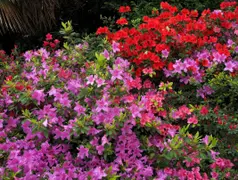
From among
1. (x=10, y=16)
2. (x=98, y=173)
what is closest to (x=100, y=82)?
(x=98, y=173)

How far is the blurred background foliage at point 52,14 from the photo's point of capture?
12.7ft

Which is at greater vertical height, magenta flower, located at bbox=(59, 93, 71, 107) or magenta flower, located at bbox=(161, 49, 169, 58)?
magenta flower, located at bbox=(59, 93, 71, 107)

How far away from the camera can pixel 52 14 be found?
→ 13.7 feet

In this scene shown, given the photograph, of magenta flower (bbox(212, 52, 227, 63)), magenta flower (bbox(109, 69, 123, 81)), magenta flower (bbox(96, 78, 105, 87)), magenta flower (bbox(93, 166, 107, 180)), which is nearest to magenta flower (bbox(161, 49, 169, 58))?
magenta flower (bbox(212, 52, 227, 63))

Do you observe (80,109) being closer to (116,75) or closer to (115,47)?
(116,75)

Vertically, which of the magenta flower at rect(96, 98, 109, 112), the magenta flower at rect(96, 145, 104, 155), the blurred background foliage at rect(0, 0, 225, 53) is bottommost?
the blurred background foliage at rect(0, 0, 225, 53)

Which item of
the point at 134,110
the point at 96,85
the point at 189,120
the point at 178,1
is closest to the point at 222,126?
the point at 189,120

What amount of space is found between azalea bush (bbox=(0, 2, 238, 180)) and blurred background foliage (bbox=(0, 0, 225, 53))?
0.88 meters

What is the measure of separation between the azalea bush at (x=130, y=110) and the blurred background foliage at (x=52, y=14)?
0.88 m

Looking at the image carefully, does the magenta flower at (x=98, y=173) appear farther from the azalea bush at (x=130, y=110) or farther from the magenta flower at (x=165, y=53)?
the magenta flower at (x=165, y=53)

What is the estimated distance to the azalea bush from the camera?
7.28 feet

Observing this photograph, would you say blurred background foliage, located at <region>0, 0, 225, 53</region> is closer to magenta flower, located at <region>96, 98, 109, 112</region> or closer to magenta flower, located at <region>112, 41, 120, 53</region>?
magenta flower, located at <region>112, 41, 120, 53</region>

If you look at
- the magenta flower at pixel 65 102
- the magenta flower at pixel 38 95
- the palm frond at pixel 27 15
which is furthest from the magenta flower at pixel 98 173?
the palm frond at pixel 27 15

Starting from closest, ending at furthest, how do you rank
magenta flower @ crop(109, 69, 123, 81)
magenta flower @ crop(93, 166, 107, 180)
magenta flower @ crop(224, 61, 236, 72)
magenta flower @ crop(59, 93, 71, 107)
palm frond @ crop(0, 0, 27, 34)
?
1. magenta flower @ crop(93, 166, 107, 180)
2. magenta flower @ crop(59, 93, 71, 107)
3. magenta flower @ crop(109, 69, 123, 81)
4. magenta flower @ crop(224, 61, 236, 72)
5. palm frond @ crop(0, 0, 27, 34)
